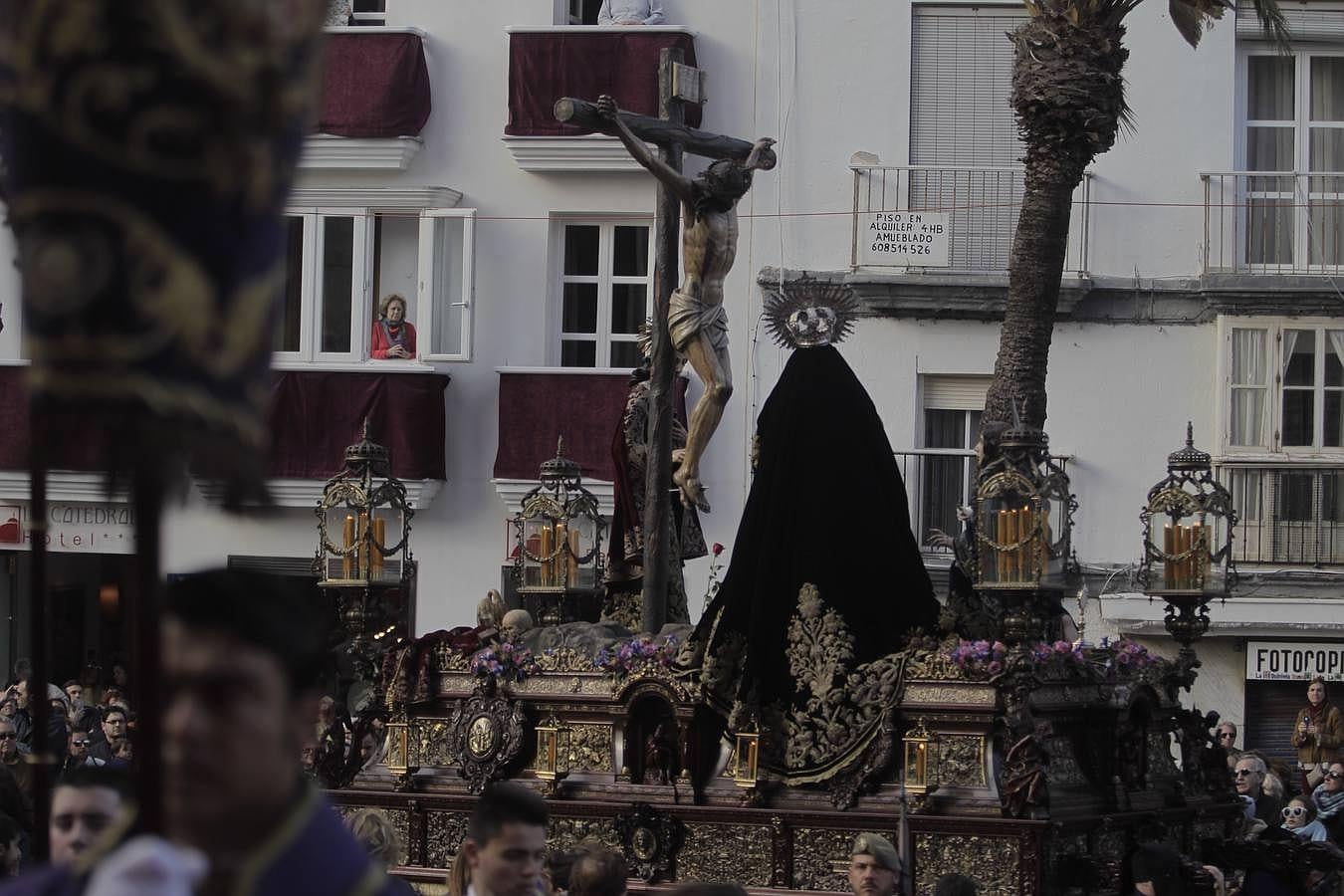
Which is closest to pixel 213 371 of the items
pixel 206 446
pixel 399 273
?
pixel 206 446

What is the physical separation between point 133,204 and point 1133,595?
21.2 m

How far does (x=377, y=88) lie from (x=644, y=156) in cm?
1252

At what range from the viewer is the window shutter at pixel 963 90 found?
2391 cm

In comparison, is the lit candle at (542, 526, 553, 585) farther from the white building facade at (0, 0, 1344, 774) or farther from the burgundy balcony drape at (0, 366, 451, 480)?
the burgundy balcony drape at (0, 366, 451, 480)

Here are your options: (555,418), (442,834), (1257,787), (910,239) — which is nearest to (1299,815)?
(1257,787)

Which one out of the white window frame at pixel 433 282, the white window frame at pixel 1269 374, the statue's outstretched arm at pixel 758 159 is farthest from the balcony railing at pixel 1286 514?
the statue's outstretched arm at pixel 758 159

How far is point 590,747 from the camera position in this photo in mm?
12602

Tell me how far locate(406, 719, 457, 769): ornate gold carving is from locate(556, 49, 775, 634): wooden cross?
1.33 m

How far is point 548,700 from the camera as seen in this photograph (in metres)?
12.8

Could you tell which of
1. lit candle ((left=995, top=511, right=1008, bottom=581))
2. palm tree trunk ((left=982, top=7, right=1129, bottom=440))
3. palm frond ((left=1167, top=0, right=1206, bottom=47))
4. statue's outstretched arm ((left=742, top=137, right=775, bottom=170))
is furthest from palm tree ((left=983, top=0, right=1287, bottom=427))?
lit candle ((left=995, top=511, right=1008, bottom=581))

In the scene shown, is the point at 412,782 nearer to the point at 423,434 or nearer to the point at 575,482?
the point at 575,482

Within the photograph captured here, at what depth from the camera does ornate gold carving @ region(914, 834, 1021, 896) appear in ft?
36.4

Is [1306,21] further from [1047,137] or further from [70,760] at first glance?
[70,760]

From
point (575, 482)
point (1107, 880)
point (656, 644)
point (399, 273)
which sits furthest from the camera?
point (399, 273)
